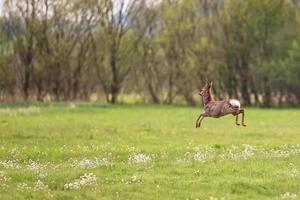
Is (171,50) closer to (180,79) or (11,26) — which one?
(180,79)

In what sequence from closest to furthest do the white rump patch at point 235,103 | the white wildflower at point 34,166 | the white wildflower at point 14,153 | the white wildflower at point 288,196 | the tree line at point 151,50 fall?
1. the white rump patch at point 235,103
2. the white wildflower at point 288,196
3. the white wildflower at point 34,166
4. the white wildflower at point 14,153
5. the tree line at point 151,50

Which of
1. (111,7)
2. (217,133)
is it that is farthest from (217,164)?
(111,7)

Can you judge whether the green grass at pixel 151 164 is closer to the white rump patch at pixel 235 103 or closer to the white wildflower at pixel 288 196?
the white wildflower at pixel 288 196

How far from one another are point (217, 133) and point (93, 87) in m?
50.1

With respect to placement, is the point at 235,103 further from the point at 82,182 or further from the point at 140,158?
the point at 140,158

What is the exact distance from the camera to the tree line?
261 ft

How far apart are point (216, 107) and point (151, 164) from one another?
12387 mm

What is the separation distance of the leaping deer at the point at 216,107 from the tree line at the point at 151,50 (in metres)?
66.0

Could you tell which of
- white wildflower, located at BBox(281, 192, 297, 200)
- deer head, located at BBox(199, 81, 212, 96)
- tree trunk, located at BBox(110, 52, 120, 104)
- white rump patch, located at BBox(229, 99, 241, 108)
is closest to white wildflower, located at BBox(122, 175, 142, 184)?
white wildflower, located at BBox(281, 192, 297, 200)

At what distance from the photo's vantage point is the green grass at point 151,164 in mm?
18062

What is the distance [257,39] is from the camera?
266 ft

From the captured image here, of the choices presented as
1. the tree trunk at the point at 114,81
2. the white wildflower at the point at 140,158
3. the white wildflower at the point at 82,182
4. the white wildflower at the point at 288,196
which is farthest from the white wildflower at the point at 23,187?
the tree trunk at the point at 114,81

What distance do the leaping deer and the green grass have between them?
24.2 feet

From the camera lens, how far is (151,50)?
88.6m
